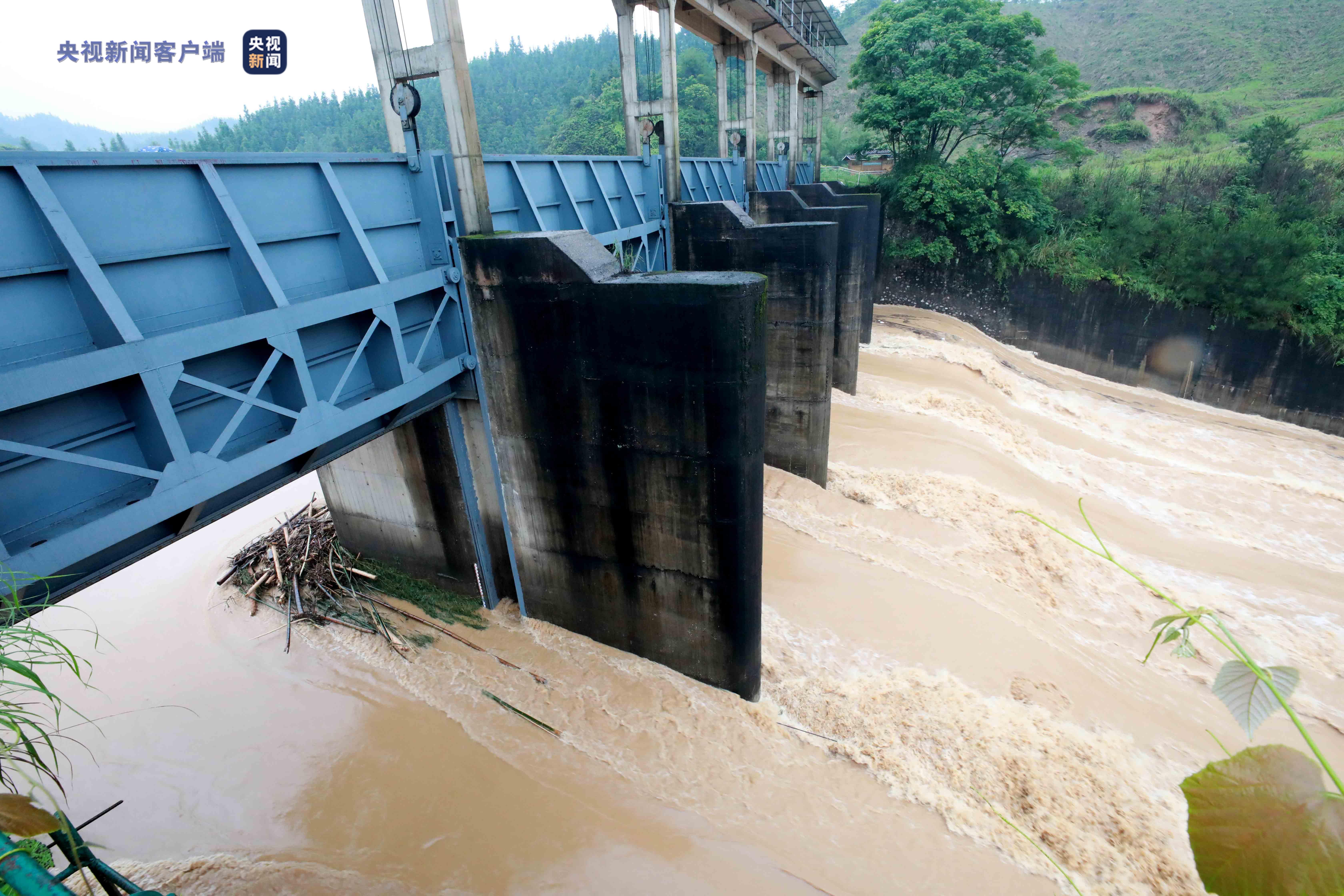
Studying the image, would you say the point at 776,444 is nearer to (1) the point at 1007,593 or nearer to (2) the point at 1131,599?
(1) the point at 1007,593

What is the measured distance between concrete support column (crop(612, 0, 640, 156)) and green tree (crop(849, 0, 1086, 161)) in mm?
17091

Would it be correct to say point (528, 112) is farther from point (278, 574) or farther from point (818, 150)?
point (278, 574)

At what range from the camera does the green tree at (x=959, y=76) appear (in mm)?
26297

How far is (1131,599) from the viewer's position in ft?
42.1

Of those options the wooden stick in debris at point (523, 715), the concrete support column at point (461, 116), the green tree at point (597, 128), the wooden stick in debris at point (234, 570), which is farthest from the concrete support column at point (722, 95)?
the green tree at point (597, 128)

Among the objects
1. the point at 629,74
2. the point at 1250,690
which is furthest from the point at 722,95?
the point at 1250,690

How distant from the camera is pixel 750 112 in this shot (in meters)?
21.3

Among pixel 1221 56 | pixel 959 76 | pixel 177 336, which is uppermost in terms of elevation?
pixel 1221 56

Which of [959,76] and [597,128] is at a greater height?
[959,76]

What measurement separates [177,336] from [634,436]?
4.65 m

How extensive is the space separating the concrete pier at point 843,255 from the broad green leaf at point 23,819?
17.7 metres

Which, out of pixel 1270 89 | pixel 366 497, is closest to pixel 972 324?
pixel 366 497

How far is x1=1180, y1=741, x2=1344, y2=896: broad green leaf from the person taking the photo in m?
1.11

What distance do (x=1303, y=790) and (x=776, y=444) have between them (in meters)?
14.2
